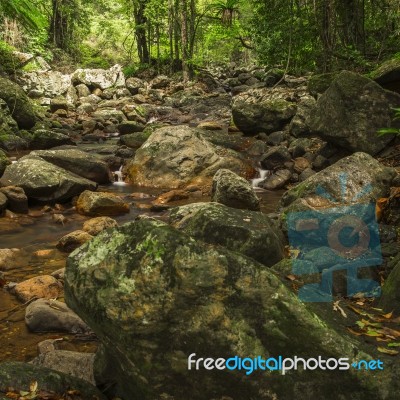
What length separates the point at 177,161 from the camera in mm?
10906

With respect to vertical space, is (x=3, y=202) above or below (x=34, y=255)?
above

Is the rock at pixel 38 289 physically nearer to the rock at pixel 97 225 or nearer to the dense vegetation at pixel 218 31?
the rock at pixel 97 225

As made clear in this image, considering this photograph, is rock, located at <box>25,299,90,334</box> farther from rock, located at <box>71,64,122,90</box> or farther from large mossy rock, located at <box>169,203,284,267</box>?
rock, located at <box>71,64,122,90</box>

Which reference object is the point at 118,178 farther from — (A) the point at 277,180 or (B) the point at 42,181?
(A) the point at 277,180

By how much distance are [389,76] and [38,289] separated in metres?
9.19

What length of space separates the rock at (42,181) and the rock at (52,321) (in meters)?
4.75

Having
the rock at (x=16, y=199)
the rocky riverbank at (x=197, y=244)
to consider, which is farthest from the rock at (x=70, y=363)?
the rock at (x=16, y=199)

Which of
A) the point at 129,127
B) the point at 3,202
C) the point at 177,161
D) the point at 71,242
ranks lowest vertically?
the point at 71,242

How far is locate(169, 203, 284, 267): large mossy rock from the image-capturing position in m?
4.67

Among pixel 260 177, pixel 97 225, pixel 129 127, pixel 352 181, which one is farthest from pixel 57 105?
pixel 352 181

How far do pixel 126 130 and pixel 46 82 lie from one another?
25.4ft

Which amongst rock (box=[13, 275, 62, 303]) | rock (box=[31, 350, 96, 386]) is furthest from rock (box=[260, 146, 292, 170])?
rock (box=[31, 350, 96, 386])

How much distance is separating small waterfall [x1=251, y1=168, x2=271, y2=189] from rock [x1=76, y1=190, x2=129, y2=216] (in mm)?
3571

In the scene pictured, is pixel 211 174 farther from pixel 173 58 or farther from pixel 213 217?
pixel 173 58
